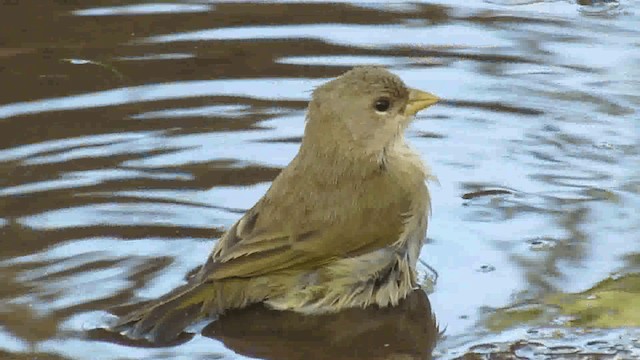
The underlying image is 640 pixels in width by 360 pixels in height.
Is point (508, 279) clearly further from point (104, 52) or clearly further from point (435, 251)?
point (104, 52)

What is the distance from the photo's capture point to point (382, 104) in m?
7.32

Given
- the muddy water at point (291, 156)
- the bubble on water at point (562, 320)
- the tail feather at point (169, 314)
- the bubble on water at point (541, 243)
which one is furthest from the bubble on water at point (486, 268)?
the tail feather at point (169, 314)

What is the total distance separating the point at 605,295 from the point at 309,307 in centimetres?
132

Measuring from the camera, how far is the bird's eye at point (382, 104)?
7.30 metres

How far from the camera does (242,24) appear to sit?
10.1 metres

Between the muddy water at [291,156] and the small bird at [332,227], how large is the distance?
0.35ft

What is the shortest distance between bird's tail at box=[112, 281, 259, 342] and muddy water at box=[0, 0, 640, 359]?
0.07m

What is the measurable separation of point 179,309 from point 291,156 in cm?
190

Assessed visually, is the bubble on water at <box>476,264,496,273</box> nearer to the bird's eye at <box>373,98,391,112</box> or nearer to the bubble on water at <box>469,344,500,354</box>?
the bubble on water at <box>469,344,500,354</box>

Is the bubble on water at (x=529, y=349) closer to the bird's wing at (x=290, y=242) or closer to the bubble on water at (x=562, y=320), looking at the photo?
the bubble on water at (x=562, y=320)

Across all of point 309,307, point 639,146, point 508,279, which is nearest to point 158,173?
point 309,307

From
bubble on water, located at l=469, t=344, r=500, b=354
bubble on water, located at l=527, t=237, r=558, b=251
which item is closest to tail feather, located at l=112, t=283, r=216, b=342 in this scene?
bubble on water, located at l=469, t=344, r=500, b=354

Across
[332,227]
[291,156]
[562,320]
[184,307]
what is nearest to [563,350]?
[562,320]

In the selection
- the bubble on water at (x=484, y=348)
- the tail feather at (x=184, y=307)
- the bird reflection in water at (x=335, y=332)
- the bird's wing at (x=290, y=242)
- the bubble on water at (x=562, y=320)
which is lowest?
the bird reflection in water at (x=335, y=332)
